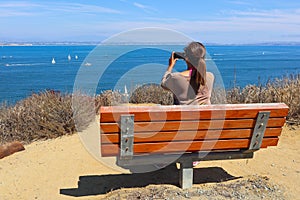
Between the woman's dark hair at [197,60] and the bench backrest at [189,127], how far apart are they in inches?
20.6

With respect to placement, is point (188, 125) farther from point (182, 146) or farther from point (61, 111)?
point (61, 111)

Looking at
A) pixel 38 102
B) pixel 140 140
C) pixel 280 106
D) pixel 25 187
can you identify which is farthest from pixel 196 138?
pixel 38 102

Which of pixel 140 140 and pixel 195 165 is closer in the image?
pixel 140 140

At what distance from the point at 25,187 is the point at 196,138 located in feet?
6.99

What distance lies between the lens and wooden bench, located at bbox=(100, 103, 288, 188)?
314 centimetres

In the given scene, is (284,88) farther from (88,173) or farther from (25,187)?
(25,187)

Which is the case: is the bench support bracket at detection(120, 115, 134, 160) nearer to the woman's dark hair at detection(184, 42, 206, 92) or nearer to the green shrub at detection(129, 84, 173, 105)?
the woman's dark hair at detection(184, 42, 206, 92)

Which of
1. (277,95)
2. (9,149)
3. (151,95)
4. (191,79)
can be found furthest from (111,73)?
(191,79)

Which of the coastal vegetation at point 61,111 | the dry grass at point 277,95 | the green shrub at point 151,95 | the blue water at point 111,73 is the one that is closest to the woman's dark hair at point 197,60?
the blue water at point 111,73

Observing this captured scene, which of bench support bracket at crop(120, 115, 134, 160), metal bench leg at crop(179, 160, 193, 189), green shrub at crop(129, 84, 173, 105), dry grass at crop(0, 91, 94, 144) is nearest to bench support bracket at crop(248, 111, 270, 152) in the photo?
metal bench leg at crop(179, 160, 193, 189)

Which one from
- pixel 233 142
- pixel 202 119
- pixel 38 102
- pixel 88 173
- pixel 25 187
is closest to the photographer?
pixel 202 119

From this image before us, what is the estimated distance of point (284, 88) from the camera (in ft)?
23.9

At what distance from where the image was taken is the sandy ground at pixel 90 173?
4012 mm

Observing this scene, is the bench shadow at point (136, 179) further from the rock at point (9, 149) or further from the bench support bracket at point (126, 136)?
the rock at point (9, 149)
